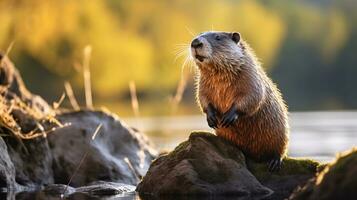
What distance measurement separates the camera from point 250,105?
980 centimetres

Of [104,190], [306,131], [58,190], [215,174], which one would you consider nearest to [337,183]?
[215,174]

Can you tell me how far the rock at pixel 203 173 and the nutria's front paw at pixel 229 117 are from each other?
302mm

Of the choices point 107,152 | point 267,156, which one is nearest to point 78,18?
point 107,152

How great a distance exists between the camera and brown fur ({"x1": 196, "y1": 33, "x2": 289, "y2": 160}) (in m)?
9.91

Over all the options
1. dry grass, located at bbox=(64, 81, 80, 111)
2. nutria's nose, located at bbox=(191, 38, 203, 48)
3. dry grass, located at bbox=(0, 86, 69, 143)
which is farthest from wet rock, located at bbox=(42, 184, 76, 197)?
dry grass, located at bbox=(64, 81, 80, 111)

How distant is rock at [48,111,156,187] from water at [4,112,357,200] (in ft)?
5.69

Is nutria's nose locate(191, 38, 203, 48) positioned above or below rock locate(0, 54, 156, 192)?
→ above

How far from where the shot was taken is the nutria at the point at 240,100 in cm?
985

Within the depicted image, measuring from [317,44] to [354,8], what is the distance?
466 cm

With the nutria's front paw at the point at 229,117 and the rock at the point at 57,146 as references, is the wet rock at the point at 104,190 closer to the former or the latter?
the rock at the point at 57,146

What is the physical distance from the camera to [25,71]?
5416 cm

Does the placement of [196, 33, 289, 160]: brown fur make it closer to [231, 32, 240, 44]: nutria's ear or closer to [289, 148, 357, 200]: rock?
[231, 32, 240, 44]: nutria's ear

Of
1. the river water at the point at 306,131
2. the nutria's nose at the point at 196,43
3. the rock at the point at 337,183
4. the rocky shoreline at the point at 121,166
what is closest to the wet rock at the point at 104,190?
the rocky shoreline at the point at 121,166

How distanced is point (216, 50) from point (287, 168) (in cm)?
147
